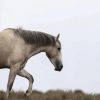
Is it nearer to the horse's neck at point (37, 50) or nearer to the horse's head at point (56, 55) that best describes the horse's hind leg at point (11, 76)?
the horse's neck at point (37, 50)

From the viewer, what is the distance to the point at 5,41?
13.4 m

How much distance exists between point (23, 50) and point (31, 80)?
4.27 ft

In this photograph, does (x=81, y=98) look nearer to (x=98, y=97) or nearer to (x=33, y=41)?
(x=98, y=97)

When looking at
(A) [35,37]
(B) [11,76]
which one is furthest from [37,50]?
(B) [11,76]

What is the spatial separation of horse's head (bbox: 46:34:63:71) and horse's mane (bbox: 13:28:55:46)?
18 centimetres

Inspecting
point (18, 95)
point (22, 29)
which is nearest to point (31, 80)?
point (18, 95)

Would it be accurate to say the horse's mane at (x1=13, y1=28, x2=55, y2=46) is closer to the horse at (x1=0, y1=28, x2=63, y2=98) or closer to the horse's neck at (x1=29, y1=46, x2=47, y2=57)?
the horse at (x1=0, y1=28, x2=63, y2=98)

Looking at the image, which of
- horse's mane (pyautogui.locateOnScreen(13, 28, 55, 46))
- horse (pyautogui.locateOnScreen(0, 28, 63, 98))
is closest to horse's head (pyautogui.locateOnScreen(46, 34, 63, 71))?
horse (pyautogui.locateOnScreen(0, 28, 63, 98))

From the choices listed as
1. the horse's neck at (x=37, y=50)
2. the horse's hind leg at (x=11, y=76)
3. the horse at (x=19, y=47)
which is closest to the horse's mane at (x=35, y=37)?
the horse at (x=19, y=47)

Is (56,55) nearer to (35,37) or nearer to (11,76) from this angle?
(35,37)

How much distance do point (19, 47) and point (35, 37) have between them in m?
0.83

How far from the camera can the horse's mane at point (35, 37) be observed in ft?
45.0

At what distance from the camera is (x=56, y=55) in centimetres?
1473

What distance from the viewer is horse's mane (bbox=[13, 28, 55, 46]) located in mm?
13711
